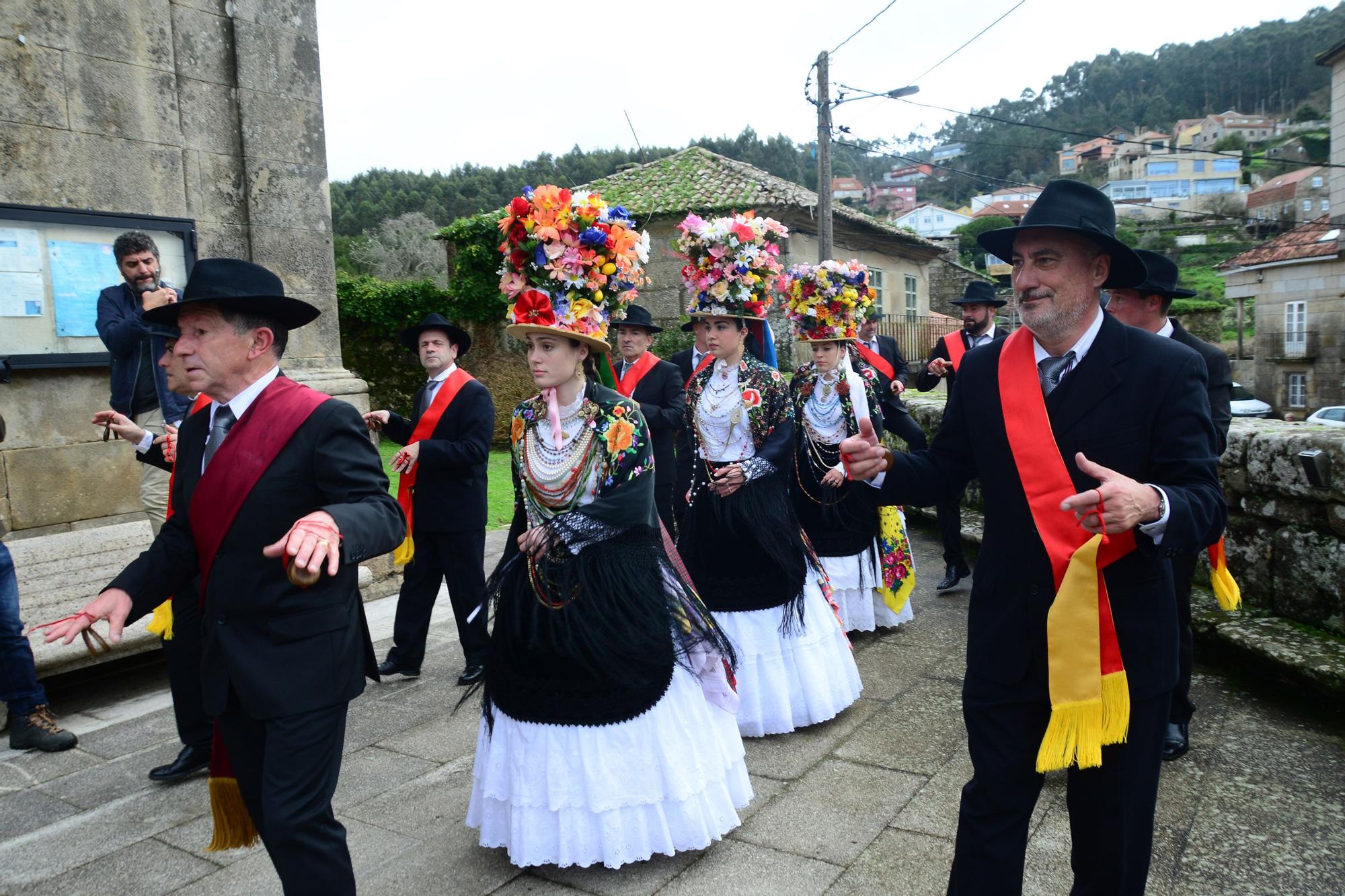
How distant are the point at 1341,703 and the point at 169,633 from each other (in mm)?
5356

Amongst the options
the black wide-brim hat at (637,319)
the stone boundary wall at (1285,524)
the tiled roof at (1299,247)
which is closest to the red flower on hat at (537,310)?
the black wide-brim hat at (637,319)

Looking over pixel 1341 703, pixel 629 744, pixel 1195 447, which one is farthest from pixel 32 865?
pixel 1341 703

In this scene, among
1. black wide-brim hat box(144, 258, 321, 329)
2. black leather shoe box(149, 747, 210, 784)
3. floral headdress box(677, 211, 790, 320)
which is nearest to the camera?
black wide-brim hat box(144, 258, 321, 329)

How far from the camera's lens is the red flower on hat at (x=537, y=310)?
11.5ft

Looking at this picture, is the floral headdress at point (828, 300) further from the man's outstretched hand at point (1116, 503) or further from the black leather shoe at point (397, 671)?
the man's outstretched hand at point (1116, 503)

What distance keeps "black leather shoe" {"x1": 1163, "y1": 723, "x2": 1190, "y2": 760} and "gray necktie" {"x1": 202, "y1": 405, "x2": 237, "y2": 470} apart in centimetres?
390

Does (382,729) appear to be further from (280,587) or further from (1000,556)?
(1000,556)

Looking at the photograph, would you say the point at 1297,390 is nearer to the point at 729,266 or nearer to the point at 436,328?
Answer: the point at 729,266

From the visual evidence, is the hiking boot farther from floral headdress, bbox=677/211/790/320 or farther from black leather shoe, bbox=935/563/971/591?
black leather shoe, bbox=935/563/971/591

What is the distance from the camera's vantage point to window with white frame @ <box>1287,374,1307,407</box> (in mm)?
31531

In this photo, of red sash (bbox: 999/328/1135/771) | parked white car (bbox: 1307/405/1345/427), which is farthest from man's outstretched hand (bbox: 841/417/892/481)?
parked white car (bbox: 1307/405/1345/427)

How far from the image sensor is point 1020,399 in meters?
2.47

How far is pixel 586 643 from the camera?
10.4 ft

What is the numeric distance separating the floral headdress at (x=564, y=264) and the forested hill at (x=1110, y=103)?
47314mm
